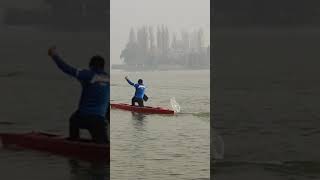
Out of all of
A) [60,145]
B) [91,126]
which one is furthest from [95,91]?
[60,145]

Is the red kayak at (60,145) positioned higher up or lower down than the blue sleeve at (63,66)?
lower down

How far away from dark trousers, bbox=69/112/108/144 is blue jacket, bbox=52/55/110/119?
6cm

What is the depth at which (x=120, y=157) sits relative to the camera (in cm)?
791

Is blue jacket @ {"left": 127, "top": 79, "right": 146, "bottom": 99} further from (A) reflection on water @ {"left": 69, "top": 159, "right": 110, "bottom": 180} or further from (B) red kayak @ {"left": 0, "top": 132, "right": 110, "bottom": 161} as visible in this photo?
(A) reflection on water @ {"left": 69, "top": 159, "right": 110, "bottom": 180}

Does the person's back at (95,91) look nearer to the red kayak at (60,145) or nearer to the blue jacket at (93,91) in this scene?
the blue jacket at (93,91)

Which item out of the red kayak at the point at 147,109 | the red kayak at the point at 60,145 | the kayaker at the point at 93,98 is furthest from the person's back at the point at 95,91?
the red kayak at the point at 147,109

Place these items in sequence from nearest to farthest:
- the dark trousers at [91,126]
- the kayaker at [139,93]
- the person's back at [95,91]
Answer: the person's back at [95,91] → the dark trousers at [91,126] → the kayaker at [139,93]

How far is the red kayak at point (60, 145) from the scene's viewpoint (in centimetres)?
649

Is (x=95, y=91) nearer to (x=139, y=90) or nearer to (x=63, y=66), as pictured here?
(x=63, y=66)

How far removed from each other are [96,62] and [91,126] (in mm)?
806

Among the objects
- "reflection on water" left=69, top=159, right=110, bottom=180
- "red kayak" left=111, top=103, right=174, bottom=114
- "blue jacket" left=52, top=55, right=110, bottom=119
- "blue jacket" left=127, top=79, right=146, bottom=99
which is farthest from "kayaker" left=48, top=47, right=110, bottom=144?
"red kayak" left=111, top=103, right=174, bottom=114

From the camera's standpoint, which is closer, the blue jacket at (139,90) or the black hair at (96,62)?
the black hair at (96,62)
